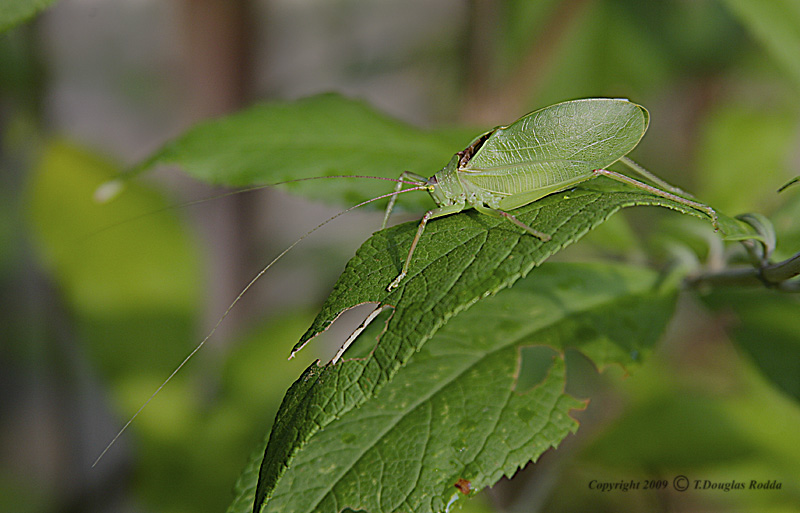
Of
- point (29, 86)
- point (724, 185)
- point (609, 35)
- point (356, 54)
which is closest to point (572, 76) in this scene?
point (609, 35)

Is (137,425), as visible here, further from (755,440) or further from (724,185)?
(724,185)

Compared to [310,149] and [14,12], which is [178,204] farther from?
[14,12]

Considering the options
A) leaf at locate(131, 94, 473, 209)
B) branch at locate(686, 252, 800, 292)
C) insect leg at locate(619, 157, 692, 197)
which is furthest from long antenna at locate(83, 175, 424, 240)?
branch at locate(686, 252, 800, 292)

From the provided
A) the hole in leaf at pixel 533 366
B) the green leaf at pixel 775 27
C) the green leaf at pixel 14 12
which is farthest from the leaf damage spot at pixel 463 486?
the green leaf at pixel 775 27

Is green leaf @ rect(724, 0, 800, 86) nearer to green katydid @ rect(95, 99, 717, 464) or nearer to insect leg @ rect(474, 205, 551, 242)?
green katydid @ rect(95, 99, 717, 464)

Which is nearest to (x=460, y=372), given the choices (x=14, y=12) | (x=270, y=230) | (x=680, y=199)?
(x=680, y=199)

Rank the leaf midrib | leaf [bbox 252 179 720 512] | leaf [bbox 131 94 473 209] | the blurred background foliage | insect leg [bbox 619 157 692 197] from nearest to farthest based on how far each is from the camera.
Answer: leaf [bbox 252 179 720 512] < the leaf midrib < insect leg [bbox 619 157 692 197] < leaf [bbox 131 94 473 209] < the blurred background foliage
